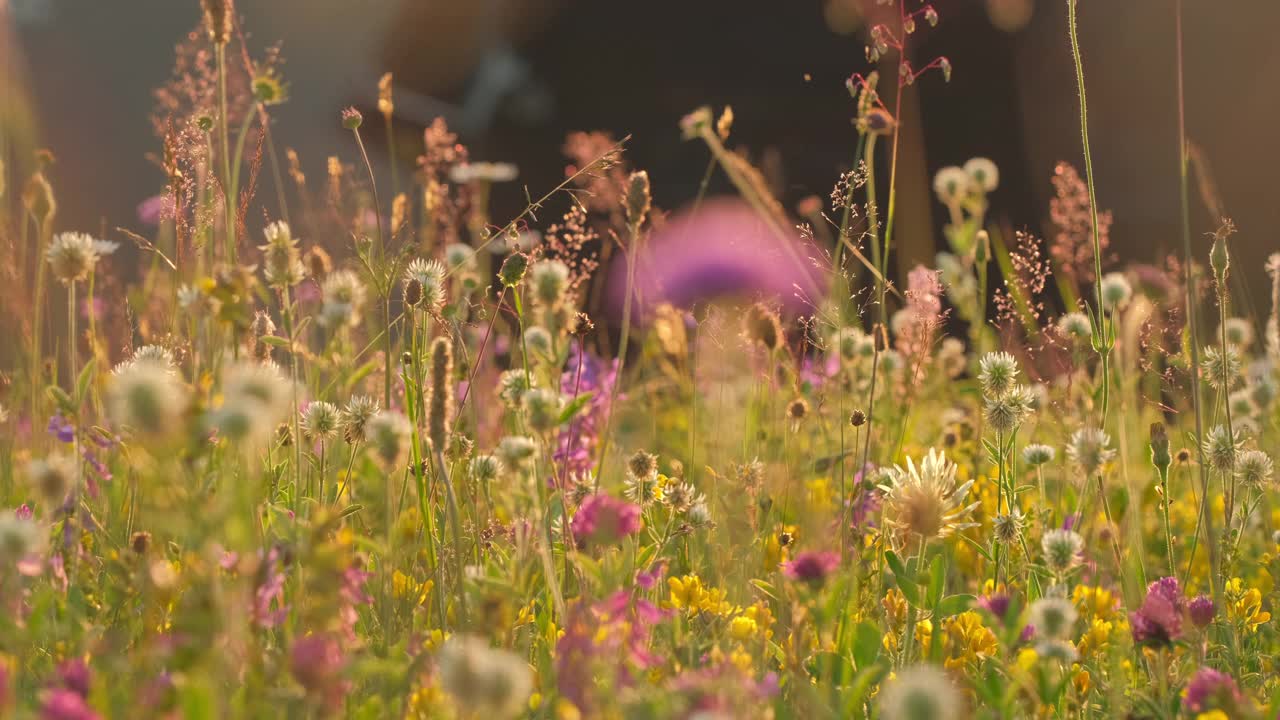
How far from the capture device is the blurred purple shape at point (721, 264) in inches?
63.9

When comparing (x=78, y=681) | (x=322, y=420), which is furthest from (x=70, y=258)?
(x=78, y=681)

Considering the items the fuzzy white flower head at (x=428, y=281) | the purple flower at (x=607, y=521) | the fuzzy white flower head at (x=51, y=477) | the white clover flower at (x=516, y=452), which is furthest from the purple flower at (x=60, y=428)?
the purple flower at (x=607, y=521)

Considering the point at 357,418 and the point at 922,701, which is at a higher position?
the point at 357,418

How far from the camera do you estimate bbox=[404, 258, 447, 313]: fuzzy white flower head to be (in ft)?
4.21

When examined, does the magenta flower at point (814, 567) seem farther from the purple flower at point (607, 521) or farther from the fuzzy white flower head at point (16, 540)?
the fuzzy white flower head at point (16, 540)

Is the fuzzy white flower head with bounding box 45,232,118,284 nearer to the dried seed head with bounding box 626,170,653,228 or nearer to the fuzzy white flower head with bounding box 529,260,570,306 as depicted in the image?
the fuzzy white flower head with bounding box 529,260,570,306

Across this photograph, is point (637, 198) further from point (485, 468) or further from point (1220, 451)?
point (1220, 451)

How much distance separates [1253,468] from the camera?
1.45 metres

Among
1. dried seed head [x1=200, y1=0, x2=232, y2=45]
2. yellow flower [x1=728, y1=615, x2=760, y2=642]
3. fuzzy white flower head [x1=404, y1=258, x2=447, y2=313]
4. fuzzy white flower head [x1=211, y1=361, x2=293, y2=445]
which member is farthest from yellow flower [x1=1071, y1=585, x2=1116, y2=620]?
dried seed head [x1=200, y1=0, x2=232, y2=45]

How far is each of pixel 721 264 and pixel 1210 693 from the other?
1.32 m

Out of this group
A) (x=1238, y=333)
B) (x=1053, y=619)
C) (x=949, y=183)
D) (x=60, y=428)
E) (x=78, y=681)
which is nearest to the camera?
(x=78, y=681)

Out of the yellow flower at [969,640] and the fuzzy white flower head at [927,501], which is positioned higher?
the fuzzy white flower head at [927,501]

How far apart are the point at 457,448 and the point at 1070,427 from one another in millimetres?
1121

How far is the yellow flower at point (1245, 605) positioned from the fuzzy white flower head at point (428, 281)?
3.84ft
